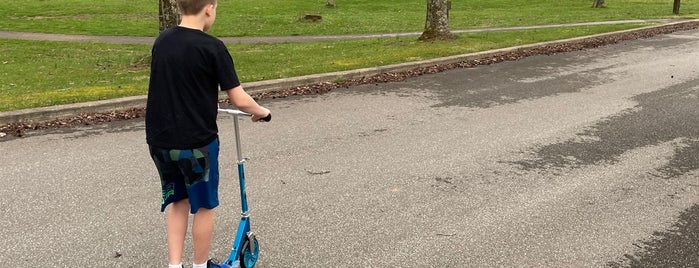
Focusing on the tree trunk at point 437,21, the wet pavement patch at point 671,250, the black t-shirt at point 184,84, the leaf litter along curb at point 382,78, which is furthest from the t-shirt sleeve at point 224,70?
the tree trunk at point 437,21

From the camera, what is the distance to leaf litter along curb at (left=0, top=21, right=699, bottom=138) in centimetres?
716

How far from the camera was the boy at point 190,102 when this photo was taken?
9.37 ft

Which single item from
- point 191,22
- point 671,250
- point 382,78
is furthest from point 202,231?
point 382,78

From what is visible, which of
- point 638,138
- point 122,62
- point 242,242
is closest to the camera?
point 242,242

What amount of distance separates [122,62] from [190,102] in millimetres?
11636

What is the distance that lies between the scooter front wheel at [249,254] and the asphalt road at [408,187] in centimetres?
24

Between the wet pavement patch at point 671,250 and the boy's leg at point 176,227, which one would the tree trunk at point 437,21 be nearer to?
the wet pavement patch at point 671,250

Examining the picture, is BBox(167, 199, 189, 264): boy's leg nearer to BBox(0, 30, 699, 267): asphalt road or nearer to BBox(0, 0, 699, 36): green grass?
BBox(0, 30, 699, 267): asphalt road

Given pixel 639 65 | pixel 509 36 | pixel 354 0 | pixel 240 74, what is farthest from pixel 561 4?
pixel 240 74

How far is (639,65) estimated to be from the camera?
39.3 ft

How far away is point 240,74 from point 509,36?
970 centimetres

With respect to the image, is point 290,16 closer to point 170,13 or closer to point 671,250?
point 170,13

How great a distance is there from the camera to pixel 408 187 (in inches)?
205

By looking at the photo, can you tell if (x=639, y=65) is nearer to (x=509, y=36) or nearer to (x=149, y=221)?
(x=509, y=36)
